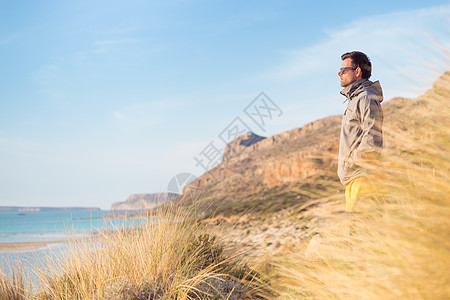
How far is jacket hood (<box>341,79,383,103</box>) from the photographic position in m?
3.38

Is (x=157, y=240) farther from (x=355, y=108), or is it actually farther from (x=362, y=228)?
(x=355, y=108)

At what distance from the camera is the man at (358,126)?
9.18ft

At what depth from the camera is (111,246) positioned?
13.3ft

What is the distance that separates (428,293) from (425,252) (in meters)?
0.19

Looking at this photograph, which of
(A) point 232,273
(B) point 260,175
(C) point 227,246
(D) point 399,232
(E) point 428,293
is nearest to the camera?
(E) point 428,293

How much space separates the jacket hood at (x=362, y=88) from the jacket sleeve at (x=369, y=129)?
18cm

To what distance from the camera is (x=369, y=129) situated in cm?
289

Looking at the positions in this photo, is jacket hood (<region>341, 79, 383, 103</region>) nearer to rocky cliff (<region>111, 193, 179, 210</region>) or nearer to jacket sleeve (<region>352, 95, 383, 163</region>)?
jacket sleeve (<region>352, 95, 383, 163</region>)

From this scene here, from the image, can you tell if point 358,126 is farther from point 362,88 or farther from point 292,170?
point 292,170

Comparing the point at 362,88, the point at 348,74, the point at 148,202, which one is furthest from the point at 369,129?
the point at 148,202

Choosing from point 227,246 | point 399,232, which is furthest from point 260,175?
point 399,232

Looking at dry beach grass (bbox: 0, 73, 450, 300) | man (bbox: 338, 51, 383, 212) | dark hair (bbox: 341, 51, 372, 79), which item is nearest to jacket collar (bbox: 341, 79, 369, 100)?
man (bbox: 338, 51, 383, 212)

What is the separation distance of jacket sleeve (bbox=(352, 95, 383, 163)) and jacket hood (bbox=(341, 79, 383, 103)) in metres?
0.18

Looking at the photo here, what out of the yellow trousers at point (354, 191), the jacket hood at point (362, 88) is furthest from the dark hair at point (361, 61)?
Result: the yellow trousers at point (354, 191)
